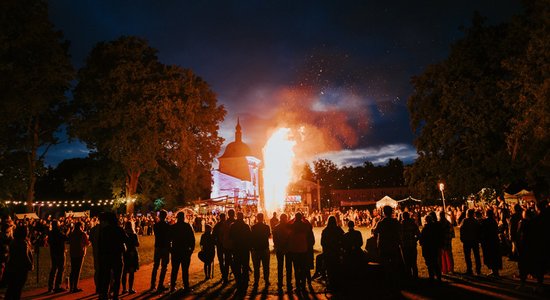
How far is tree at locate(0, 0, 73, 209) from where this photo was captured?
86.0 ft

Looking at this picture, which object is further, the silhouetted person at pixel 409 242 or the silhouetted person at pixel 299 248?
the silhouetted person at pixel 409 242

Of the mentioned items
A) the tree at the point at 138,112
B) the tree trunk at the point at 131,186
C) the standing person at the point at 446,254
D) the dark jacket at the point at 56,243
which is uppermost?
the tree at the point at 138,112

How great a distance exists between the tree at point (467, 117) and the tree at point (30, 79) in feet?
99.0

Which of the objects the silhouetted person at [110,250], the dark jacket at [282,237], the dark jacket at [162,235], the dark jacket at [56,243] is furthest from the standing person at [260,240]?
the dark jacket at [56,243]

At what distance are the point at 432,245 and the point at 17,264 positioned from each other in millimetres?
9300

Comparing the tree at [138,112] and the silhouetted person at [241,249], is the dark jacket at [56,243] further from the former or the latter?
the tree at [138,112]

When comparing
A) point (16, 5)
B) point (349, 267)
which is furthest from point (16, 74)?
point (349, 267)

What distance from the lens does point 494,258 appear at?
9906 mm

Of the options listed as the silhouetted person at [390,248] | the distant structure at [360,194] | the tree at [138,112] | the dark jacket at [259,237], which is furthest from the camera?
the distant structure at [360,194]

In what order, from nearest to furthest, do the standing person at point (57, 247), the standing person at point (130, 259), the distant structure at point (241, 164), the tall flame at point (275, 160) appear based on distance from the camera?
the standing person at point (130, 259) < the standing person at point (57, 247) < the tall flame at point (275, 160) < the distant structure at point (241, 164)

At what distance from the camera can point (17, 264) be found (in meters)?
7.75

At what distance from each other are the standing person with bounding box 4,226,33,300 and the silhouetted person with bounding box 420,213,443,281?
29.4 ft

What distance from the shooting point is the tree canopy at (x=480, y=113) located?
25000 mm

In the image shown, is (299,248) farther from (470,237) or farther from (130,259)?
(470,237)
